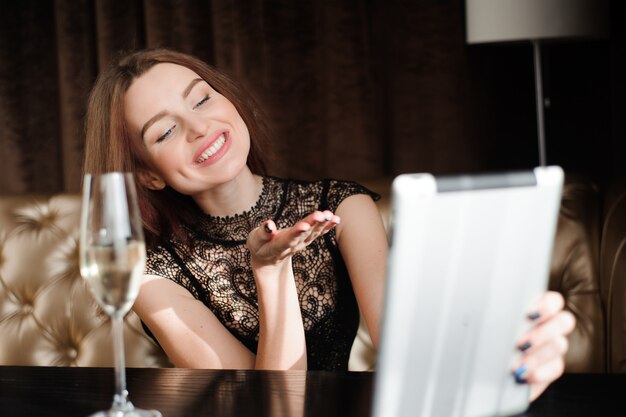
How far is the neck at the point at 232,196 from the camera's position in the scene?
148cm

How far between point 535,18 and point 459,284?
1401mm

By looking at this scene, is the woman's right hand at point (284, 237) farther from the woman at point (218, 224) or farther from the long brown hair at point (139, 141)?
the long brown hair at point (139, 141)

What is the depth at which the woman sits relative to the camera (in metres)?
1.35

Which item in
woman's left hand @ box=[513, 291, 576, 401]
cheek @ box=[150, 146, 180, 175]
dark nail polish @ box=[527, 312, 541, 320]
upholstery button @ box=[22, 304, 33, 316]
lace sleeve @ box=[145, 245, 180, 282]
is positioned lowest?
upholstery button @ box=[22, 304, 33, 316]

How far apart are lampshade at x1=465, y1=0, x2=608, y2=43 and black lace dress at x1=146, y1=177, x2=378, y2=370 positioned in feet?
1.94

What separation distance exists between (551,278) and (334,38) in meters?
1.02

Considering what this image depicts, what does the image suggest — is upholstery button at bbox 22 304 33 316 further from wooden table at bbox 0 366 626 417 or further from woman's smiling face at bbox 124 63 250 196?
wooden table at bbox 0 366 626 417

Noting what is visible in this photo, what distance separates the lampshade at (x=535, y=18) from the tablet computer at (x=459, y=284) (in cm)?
132

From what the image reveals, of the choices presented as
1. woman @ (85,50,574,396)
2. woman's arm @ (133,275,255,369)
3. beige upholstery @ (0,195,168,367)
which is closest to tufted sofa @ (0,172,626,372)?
beige upholstery @ (0,195,168,367)

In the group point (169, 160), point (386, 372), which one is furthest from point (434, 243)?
point (169, 160)

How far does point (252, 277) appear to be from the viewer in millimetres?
1499

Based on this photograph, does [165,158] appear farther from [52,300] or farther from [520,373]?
[520,373]

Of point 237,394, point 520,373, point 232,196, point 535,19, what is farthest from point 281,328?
point 535,19

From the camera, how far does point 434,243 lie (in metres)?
0.57
